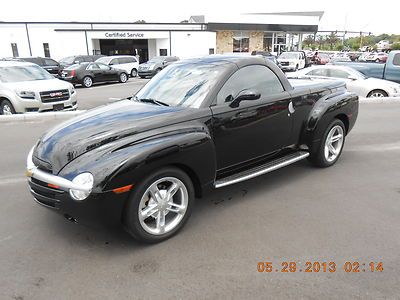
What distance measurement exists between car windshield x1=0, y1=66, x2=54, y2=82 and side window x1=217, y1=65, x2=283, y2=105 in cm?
869

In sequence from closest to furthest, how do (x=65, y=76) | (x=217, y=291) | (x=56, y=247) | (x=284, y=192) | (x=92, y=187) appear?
(x=217, y=291) → (x=92, y=187) → (x=56, y=247) → (x=284, y=192) → (x=65, y=76)

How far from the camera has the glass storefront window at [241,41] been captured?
173 feet

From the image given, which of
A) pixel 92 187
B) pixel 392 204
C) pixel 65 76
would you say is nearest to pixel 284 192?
pixel 392 204

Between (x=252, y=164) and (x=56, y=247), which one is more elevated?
(x=252, y=164)

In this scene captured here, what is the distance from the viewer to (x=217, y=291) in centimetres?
280

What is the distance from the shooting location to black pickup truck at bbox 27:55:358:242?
3.11m

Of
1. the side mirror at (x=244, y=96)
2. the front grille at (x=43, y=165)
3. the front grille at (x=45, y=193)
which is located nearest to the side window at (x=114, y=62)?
the side mirror at (x=244, y=96)

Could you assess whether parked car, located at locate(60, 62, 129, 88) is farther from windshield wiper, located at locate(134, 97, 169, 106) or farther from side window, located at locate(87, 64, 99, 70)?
windshield wiper, located at locate(134, 97, 169, 106)

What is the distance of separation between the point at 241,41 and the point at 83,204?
177 ft

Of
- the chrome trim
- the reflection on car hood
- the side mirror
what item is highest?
the side mirror

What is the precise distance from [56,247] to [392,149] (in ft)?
19.4

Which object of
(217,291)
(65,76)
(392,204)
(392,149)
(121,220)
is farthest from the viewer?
(65,76)

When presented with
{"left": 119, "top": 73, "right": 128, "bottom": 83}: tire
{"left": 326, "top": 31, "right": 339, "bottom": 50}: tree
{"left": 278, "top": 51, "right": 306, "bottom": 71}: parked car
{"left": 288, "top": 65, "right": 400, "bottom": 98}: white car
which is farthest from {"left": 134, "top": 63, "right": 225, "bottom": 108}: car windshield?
{"left": 326, "top": 31, "right": 339, "bottom": 50}: tree

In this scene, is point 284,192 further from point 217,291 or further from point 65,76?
point 65,76
